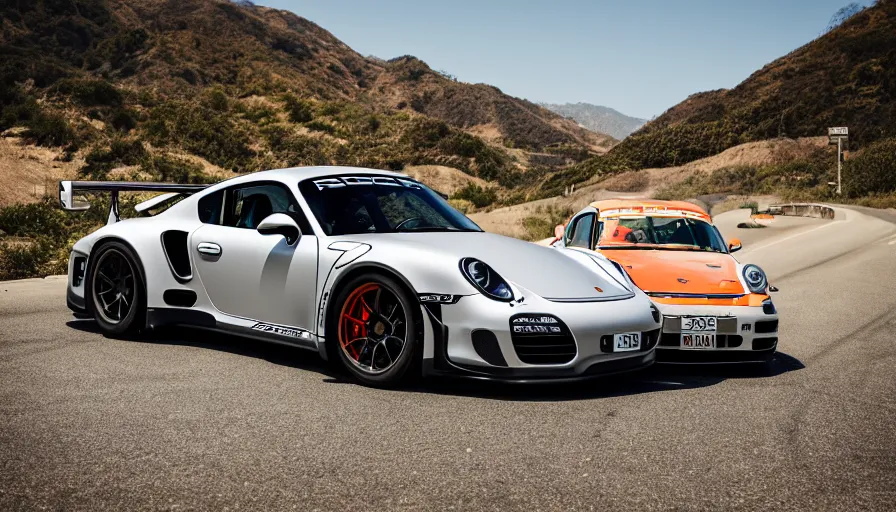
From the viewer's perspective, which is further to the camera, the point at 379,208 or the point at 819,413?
the point at 379,208

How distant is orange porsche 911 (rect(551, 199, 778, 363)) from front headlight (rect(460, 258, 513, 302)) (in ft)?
5.66

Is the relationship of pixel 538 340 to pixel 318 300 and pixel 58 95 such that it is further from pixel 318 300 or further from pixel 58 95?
pixel 58 95

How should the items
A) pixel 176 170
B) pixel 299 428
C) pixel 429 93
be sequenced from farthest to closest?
pixel 429 93
pixel 176 170
pixel 299 428

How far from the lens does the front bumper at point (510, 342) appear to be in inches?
210

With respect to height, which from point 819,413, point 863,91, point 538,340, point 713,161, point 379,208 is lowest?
point 819,413

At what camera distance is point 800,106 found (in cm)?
7488

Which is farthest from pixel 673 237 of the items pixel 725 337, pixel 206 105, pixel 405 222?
pixel 206 105

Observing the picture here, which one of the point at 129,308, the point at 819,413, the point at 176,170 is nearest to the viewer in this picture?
the point at 819,413

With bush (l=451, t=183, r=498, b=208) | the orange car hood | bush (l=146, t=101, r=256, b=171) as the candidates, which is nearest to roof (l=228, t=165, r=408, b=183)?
the orange car hood

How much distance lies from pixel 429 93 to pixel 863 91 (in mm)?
50566

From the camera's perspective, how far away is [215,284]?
6.70 metres

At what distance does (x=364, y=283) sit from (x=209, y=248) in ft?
5.45

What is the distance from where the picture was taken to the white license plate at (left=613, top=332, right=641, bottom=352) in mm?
5593

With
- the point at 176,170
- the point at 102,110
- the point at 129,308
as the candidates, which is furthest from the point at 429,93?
the point at 129,308
